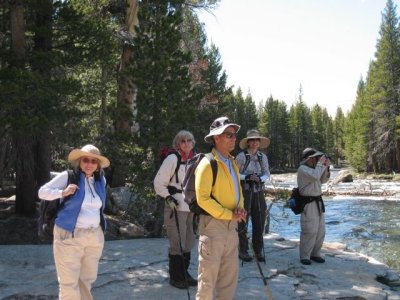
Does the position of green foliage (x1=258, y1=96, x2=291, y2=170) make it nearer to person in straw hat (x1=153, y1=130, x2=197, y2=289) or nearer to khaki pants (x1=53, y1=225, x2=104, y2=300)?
person in straw hat (x1=153, y1=130, x2=197, y2=289)

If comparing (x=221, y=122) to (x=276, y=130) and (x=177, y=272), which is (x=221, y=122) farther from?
(x=276, y=130)

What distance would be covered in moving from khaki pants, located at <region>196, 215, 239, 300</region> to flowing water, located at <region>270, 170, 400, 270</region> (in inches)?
266

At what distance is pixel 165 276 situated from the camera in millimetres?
6148

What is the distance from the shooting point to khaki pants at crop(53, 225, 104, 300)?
4.09 meters

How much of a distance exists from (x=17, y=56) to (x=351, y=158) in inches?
2349

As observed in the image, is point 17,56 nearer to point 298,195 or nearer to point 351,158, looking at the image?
point 298,195

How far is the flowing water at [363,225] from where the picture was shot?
490 inches

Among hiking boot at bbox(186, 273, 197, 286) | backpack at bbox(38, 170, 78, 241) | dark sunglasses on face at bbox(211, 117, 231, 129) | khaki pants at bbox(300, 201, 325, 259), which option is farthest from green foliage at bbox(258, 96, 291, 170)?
backpack at bbox(38, 170, 78, 241)

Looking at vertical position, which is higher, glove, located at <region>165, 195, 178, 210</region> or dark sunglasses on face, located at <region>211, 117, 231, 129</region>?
dark sunglasses on face, located at <region>211, 117, 231, 129</region>

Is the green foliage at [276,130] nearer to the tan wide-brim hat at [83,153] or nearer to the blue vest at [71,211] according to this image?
the tan wide-brim hat at [83,153]

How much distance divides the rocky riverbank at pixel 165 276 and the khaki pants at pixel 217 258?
123 centimetres

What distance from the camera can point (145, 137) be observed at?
9.28 metres

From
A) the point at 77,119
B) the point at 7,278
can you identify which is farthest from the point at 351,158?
the point at 7,278

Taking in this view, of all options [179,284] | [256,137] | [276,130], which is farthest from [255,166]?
[276,130]
